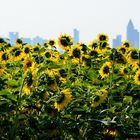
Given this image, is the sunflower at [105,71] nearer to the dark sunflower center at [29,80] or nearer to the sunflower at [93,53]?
the sunflower at [93,53]

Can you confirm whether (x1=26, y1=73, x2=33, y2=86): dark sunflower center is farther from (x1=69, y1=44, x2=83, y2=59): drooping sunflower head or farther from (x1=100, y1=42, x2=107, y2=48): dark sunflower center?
(x1=100, y1=42, x2=107, y2=48): dark sunflower center

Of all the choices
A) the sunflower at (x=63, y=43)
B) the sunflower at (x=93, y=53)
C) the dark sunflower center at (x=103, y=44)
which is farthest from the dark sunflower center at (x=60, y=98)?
the dark sunflower center at (x=103, y=44)

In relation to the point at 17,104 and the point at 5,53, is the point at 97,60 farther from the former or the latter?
the point at 17,104

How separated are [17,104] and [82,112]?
75 centimetres

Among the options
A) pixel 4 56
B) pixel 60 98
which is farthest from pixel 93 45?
pixel 60 98

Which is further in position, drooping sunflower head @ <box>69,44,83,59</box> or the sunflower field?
drooping sunflower head @ <box>69,44,83,59</box>

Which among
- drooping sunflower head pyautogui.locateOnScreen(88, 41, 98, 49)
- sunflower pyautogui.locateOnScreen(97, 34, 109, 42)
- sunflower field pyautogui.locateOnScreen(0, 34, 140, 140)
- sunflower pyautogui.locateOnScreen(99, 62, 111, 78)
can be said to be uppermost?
sunflower pyautogui.locateOnScreen(97, 34, 109, 42)

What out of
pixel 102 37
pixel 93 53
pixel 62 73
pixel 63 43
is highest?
pixel 102 37

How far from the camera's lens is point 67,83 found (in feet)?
19.3

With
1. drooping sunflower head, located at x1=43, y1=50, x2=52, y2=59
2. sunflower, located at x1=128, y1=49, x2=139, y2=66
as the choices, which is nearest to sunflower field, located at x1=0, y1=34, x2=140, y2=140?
drooping sunflower head, located at x1=43, y1=50, x2=52, y2=59

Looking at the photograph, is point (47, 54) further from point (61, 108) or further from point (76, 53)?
point (61, 108)

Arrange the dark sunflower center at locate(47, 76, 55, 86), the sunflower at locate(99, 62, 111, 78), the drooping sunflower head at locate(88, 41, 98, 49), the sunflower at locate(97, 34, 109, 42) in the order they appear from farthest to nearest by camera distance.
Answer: the sunflower at locate(97, 34, 109, 42)
the drooping sunflower head at locate(88, 41, 98, 49)
the sunflower at locate(99, 62, 111, 78)
the dark sunflower center at locate(47, 76, 55, 86)

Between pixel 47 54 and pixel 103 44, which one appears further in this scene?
pixel 103 44

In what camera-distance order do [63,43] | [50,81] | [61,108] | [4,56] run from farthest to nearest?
1. [63,43]
2. [4,56]
3. [50,81]
4. [61,108]
